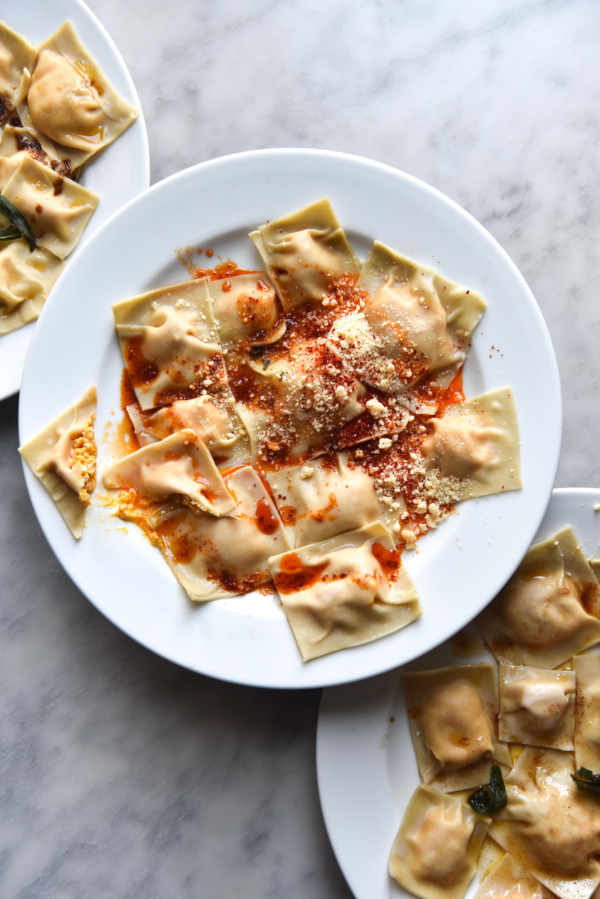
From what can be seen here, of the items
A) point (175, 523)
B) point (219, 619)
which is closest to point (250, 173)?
point (175, 523)

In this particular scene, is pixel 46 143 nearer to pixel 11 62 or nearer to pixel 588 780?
pixel 11 62

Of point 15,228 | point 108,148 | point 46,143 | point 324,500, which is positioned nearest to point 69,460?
point 324,500

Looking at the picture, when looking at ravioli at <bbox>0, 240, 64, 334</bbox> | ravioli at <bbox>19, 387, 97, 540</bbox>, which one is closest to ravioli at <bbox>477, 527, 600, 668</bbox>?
ravioli at <bbox>19, 387, 97, 540</bbox>

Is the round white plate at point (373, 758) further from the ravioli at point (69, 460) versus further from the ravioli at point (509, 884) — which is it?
the ravioli at point (69, 460)

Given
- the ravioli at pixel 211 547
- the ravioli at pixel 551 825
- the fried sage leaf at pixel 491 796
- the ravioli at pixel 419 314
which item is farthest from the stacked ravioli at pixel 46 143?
the ravioli at pixel 551 825

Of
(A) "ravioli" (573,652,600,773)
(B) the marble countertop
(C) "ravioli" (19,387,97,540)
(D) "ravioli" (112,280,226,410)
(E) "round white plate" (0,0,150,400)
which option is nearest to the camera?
(C) "ravioli" (19,387,97,540)

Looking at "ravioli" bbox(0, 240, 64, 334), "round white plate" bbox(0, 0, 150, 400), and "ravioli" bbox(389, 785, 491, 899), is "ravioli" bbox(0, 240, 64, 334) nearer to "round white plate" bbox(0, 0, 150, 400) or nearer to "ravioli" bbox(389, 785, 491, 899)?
"round white plate" bbox(0, 0, 150, 400)
